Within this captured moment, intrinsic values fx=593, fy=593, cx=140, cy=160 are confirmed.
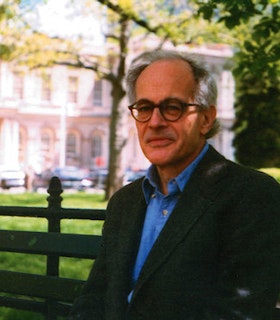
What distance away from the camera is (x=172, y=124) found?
2.54 metres

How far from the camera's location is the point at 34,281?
12.5 feet

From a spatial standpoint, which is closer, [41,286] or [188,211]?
[188,211]

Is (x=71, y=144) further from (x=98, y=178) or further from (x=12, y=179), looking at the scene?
(x=12, y=179)

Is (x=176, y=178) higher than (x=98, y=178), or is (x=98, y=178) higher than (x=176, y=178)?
(x=176, y=178)

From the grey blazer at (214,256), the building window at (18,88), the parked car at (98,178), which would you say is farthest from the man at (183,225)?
the building window at (18,88)

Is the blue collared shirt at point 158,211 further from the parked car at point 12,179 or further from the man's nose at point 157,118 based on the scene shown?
the parked car at point 12,179

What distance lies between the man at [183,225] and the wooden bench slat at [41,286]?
887 millimetres

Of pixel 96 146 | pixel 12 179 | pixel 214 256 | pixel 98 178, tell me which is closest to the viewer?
pixel 214 256

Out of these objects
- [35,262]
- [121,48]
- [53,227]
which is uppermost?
[121,48]

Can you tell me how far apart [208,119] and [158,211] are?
0.47m

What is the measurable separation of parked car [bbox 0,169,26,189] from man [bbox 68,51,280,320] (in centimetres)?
2817

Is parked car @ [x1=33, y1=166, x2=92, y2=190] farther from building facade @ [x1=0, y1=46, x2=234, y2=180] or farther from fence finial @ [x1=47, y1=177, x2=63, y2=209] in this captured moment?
fence finial @ [x1=47, y1=177, x2=63, y2=209]

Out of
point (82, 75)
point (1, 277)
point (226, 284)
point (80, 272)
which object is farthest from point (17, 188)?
point (226, 284)

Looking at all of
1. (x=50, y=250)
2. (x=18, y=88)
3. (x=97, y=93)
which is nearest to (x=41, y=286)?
(x=50, y=250)
